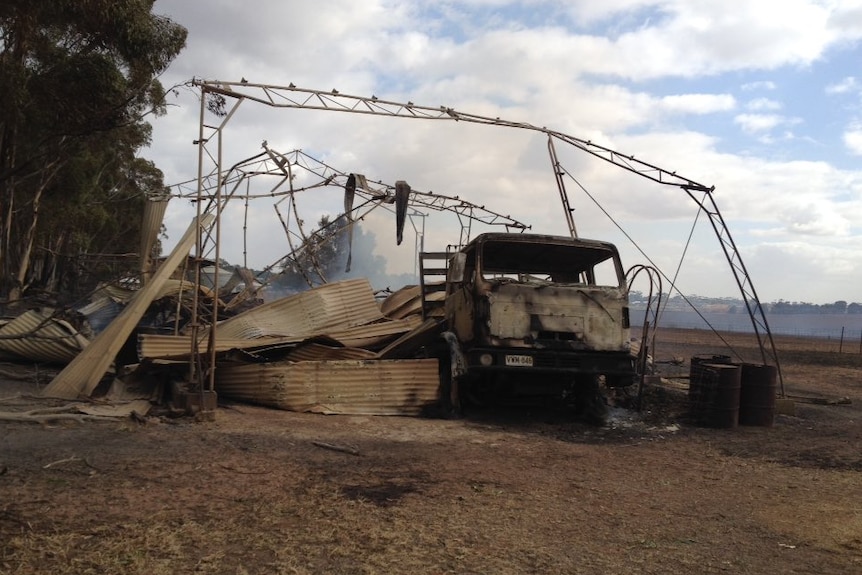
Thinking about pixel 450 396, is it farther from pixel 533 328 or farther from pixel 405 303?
pixel 405 303

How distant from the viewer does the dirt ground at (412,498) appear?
3.98 meters

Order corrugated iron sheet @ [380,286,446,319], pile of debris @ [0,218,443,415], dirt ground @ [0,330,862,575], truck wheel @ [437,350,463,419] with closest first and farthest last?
dirt ground @ [0,330,862,575] < pile of debris @ [0,218,443,415] < truck wheel @ [437,350,463,419] < corrugated iron sheet @ [380,286,446,319]

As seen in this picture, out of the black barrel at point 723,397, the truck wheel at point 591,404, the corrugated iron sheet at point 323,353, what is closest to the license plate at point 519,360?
the truck wheel at point 591,404

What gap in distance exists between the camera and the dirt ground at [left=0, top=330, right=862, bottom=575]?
3982 millimetres

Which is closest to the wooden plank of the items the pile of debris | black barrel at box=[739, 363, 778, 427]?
the pile of debris

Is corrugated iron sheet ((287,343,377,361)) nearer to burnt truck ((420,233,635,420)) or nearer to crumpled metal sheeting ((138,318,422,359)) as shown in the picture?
crumpled metal sheeting ((138,318,422,359))

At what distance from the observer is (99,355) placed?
941 cm

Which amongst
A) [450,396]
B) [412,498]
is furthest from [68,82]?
[412,498]

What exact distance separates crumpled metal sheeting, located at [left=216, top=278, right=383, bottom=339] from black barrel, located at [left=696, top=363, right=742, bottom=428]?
20.6ft

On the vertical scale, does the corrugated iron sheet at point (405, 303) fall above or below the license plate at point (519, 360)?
above

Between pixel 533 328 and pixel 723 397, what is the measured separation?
2.83m

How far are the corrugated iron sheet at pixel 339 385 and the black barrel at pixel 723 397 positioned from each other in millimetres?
3827

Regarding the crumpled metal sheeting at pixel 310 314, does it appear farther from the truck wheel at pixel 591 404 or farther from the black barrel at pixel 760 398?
the black barrel at pixel 760 398

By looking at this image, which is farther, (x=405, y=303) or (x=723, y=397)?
(x=405, y=303)
